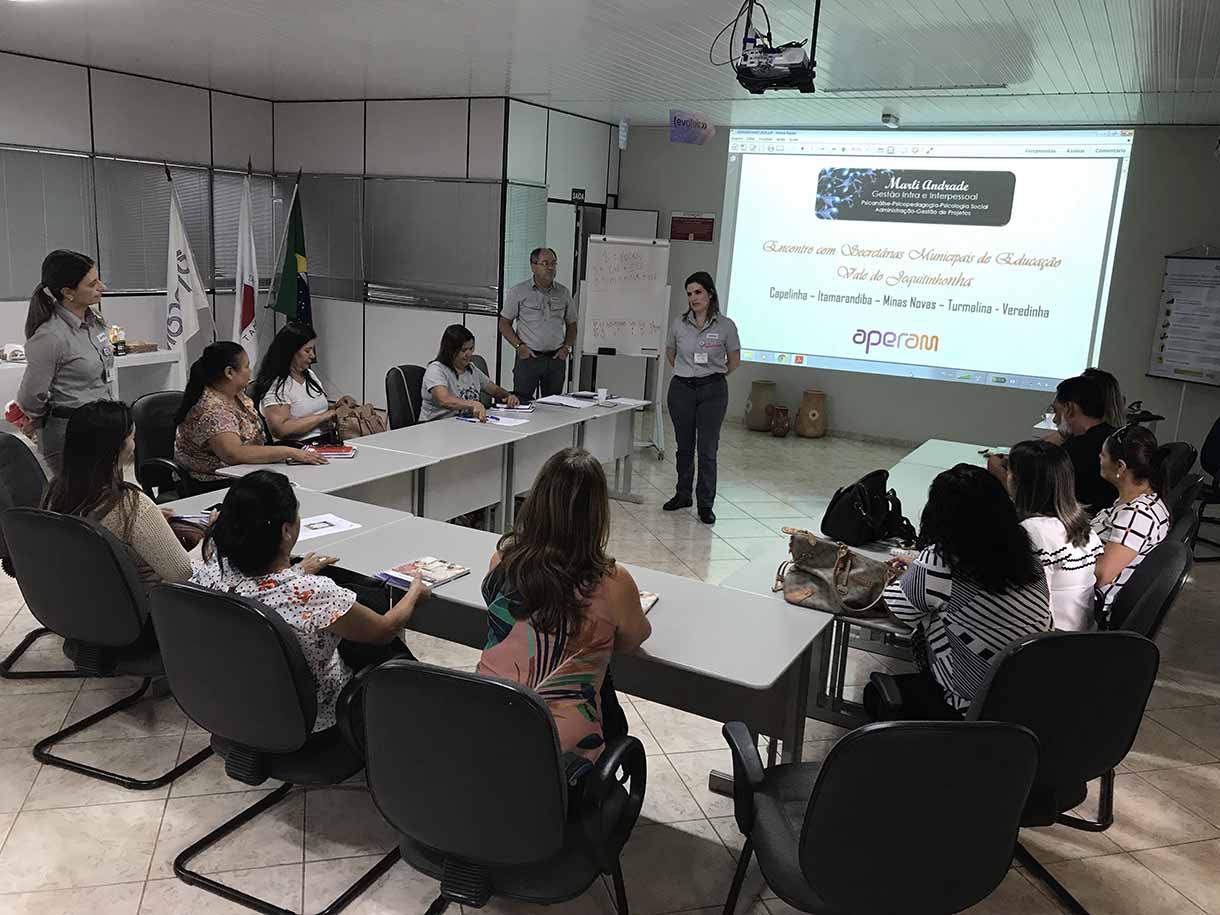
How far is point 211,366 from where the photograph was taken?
3684mm

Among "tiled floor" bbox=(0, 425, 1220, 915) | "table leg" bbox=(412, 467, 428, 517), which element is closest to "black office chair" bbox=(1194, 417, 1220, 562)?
"tiled floor" bbox=(0, 425, 1220, 915)

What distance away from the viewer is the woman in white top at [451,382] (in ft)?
16.8

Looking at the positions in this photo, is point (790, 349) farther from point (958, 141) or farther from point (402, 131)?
point (402, 131)

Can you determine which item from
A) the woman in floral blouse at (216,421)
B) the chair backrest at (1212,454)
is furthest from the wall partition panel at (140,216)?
the chair backrest at (1212,454)

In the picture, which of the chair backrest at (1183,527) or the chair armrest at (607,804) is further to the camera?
the chair backrest at (1183,527)

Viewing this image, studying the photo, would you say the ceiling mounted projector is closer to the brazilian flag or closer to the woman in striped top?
the woman in striped top

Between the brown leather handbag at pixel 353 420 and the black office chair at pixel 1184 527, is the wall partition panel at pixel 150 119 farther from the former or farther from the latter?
the black office chair at pixel 1184 527

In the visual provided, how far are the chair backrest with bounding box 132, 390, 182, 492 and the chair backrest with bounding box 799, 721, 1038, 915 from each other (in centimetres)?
340

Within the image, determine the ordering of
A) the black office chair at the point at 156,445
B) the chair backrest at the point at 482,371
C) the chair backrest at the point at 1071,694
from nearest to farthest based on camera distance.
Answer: the chair backrest at the point at 1071,694 → the black office chair at the point at 156,445 → the chair backrest at the point at 482,371

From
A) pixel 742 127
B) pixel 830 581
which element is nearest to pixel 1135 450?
pixel 830 581

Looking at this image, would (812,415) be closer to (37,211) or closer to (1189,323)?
(1189,323)

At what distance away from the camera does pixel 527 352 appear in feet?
21.6

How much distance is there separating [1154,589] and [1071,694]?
1.99ft

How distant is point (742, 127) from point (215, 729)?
7.25 meters
